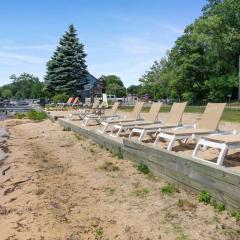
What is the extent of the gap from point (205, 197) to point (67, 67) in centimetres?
4044

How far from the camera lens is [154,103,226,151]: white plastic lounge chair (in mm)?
7289

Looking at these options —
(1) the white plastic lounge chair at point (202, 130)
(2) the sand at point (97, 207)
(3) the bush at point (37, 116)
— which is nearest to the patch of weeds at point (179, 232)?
(2) the sand at point (97, 207)

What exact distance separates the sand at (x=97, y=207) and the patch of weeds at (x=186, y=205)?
0.04 feet

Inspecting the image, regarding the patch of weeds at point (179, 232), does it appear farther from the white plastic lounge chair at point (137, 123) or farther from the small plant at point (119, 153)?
the white plastic lounge chair at point (137, 123)

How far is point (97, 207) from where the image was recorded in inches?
213

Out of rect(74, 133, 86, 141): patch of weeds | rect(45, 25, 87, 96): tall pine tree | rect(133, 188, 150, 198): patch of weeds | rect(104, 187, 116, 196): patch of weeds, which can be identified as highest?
rect(45, 25, 87, 96): tall pine tree

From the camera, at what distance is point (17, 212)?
5.33 meters

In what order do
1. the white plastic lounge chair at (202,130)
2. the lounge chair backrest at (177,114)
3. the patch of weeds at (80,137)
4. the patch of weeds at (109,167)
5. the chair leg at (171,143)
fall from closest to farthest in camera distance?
1. the chair leg at (171,143)
2. the white plastic lounge chair at (202,130)
3. the patch of weeds at (109,167)
4. the lounge chair backrest at (177,114)
5. the patch of weeds at (80,137)

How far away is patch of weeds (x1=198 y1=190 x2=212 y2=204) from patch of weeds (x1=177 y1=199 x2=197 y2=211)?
0.12 meters

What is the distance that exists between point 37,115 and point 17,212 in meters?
19.0

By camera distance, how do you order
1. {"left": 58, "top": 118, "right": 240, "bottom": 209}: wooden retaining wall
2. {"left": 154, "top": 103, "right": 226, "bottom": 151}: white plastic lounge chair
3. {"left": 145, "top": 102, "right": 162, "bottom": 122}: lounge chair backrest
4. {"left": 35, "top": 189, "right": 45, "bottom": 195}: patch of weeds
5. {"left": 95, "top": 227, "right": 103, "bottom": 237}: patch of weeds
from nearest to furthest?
1. {"left": 95, "top": 227, "right": 103, "bottom": 237}: patch of weeds
2. {"left": 58, "top": 118, "right": 240, "bottom": 209}: wooden retaining wall
3. {"left": 35, "top": 189, "right": 45, "bottom": 195}: patch of weeds
4. {"left": 154, "top": 103, "right": 226, "bottom": 151}: white plastic lounge chair
5. {"left": 145, "top": 102, "right": 162, "bottom": 122}: lounge chair backrest

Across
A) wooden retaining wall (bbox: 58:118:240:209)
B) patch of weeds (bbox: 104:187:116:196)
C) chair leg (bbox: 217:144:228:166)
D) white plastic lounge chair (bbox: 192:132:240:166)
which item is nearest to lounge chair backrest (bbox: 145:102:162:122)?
wooden retaining wall (bbox: 58:118:240:209)

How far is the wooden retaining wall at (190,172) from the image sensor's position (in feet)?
15.5

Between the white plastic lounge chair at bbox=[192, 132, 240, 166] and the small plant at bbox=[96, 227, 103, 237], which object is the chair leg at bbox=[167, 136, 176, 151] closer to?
the white plastic lounge chair at bbox=[192, 132, 240, 166]
